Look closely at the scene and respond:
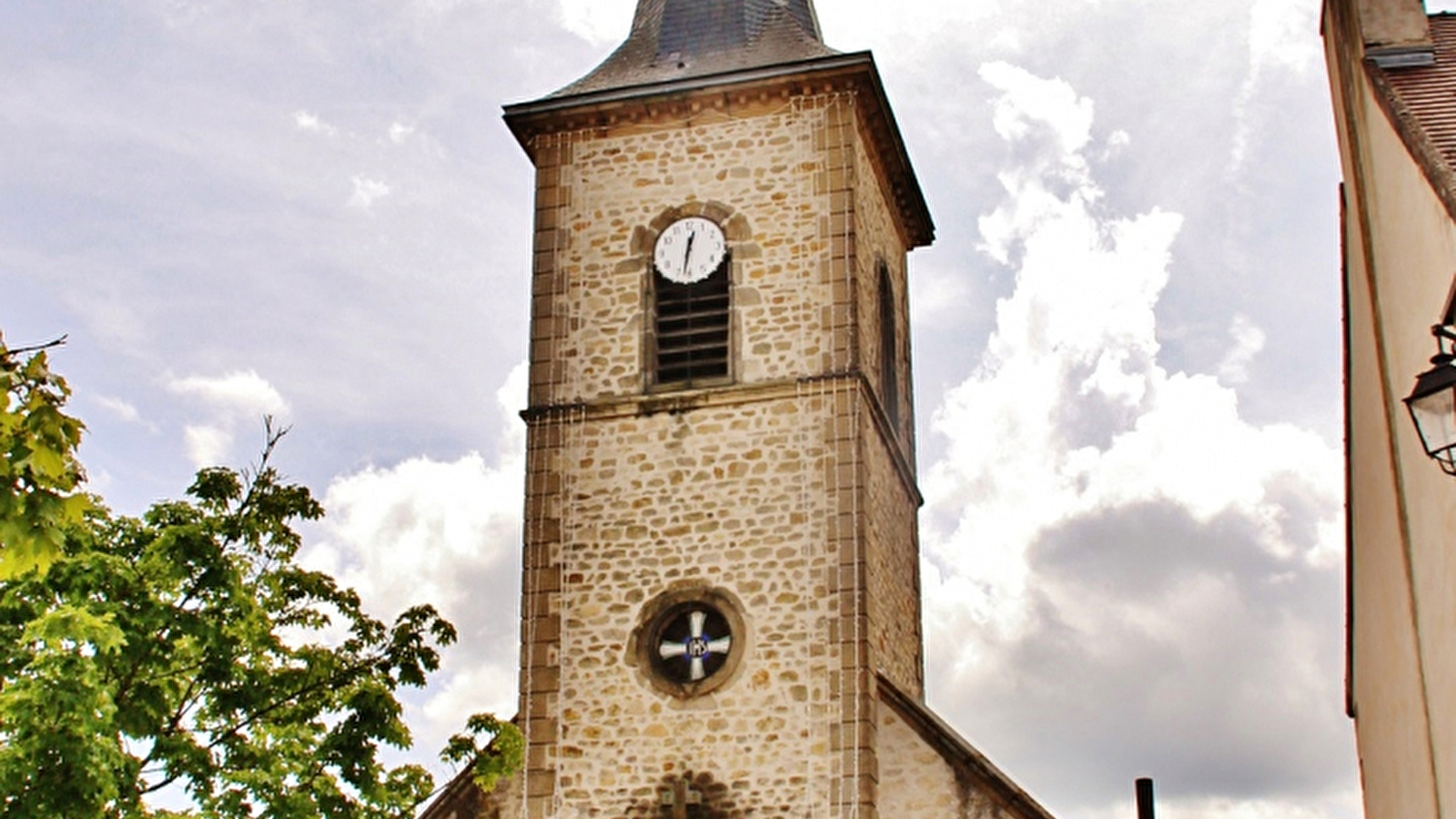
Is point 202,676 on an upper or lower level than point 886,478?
lower

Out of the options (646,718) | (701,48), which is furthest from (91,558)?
(701,48)

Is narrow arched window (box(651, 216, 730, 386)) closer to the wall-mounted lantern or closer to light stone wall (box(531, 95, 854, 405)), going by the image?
light stone wall (box(531, 95, 854, 405))

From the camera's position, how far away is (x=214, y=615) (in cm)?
1200

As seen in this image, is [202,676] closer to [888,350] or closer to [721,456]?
[721,456]

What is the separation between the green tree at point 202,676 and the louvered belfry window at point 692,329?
5551mm

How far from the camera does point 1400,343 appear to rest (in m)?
10.6

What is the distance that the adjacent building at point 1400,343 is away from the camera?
951cm

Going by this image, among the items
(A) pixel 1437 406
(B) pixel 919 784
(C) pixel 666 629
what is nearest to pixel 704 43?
(C) pixel 666 629

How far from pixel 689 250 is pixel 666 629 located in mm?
4158

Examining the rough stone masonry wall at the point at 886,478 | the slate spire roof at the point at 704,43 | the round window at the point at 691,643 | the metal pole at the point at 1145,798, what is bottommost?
the metal pole at the point at 1145,798

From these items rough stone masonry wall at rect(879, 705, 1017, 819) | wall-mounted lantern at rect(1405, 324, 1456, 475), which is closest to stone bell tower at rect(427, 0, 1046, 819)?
rough stone masonry wall at rect(879, 705, 1017, 819)

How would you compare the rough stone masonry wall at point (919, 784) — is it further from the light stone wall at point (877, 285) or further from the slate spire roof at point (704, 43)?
the slate spire roof at point (704, 43)

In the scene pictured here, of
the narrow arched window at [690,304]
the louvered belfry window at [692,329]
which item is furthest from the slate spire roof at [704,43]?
the louvered belfry window at [692,329]

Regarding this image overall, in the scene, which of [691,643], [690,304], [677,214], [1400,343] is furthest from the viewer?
[677,214]
